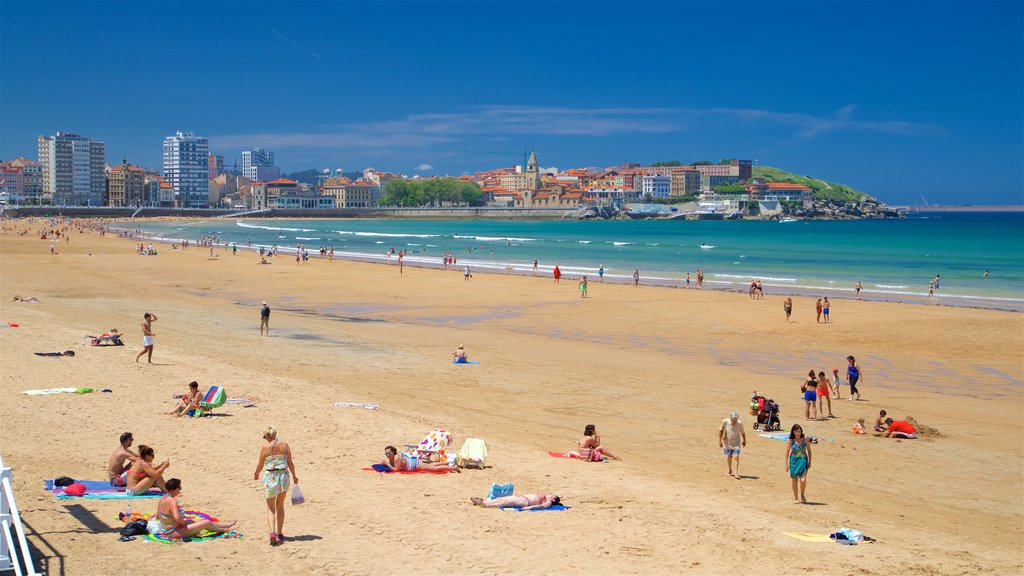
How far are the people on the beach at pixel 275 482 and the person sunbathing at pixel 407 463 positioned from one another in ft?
A: 7.88

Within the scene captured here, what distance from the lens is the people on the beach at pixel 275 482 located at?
737 centimetres

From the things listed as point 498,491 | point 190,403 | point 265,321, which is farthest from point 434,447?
point 265,321

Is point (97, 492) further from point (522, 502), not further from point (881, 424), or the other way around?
point (881, 424)

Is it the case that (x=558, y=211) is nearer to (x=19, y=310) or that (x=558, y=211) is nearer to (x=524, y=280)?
(x=524, y=280)

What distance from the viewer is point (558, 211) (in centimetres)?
19188

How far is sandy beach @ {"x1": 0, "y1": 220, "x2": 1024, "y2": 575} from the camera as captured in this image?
754cm

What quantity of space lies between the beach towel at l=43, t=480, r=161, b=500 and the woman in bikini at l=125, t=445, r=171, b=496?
0.21 ft

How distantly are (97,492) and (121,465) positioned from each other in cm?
42

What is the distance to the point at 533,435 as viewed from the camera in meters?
12.3

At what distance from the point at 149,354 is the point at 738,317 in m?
Answer: 18.3

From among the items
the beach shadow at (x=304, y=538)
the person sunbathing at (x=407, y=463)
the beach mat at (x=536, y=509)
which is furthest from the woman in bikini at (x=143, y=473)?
the beach mat at (x=536, y=509)

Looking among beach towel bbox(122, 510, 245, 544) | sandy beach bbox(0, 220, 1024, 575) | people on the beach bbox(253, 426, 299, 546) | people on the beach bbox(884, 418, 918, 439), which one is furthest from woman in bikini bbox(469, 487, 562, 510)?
people on the beach bbox(884, 418, 918, 439)

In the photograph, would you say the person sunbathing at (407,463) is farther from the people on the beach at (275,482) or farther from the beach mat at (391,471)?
the people on the beach at (275,482)

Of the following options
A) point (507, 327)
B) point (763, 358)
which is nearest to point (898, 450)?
point (763, 358)
